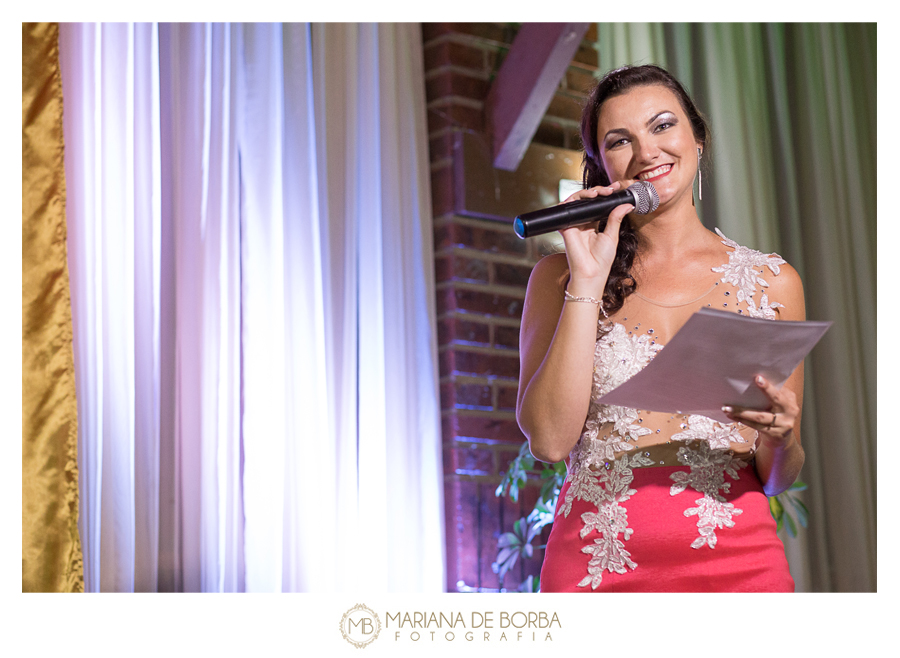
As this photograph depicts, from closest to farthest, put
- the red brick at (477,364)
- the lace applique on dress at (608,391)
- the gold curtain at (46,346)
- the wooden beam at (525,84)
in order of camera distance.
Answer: the lace applique on dress at (608,391) → the gold curtain at (46,346) → the wooden beam at (525,84) → the red brick at (477,364)

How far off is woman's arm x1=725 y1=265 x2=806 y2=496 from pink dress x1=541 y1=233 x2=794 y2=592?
0.03 meters

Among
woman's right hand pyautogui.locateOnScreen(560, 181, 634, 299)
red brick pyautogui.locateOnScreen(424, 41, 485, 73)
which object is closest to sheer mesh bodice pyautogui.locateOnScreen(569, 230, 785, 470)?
woman's right hand pyautogui.locateOnScreen(560, 181, 634, 299)

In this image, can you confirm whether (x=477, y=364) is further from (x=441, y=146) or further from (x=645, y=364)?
(x=645, y=364)

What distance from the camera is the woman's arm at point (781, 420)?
120 centimetres

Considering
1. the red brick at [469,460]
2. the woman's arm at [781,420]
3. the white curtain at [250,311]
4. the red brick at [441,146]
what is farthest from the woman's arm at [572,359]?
the red brick at [441,146]

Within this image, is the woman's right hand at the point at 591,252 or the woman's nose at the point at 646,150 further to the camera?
the woman's nose at the point at 646,150

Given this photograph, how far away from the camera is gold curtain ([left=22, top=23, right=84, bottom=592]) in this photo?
2076mm

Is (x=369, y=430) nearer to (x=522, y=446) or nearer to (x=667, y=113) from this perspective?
(x=522, y=446)

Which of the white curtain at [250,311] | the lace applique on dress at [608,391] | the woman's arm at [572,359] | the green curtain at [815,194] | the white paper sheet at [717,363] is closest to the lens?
the white paper sheet at [717,363]

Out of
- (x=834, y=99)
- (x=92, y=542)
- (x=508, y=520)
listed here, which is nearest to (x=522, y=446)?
(x=508, y=520)

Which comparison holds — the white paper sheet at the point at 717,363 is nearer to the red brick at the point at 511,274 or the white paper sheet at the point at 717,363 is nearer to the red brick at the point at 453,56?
the red brick at the point at 511,274
